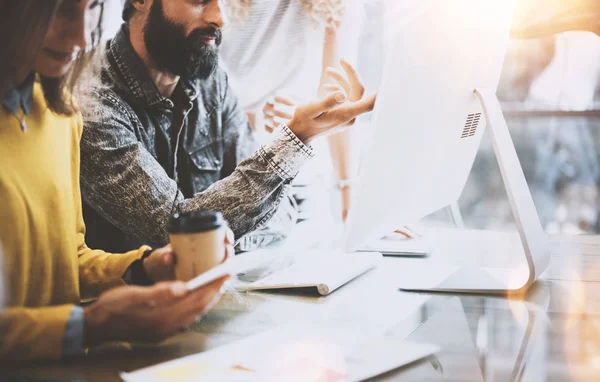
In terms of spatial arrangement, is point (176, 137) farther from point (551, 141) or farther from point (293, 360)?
point (551, 141)

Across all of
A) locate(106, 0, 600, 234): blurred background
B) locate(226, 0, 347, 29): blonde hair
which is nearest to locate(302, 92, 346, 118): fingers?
locate(226, 0, 347, 29): blonde hair

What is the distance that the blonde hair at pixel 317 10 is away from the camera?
100 inches

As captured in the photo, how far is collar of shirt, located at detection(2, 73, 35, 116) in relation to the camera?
923 millimetres

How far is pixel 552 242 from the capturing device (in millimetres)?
1689

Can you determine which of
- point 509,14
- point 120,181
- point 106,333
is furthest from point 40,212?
point 509,14

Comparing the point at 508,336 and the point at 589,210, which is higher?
the point at 508,336

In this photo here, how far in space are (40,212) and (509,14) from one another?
3.12 ft

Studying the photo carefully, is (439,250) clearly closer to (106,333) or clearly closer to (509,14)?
(509,14)

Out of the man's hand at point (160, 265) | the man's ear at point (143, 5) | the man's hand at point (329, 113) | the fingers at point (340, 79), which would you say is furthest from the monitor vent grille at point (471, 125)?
the man's ear at point (143, 5)

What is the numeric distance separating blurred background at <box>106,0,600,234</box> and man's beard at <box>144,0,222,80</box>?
2.01 meters

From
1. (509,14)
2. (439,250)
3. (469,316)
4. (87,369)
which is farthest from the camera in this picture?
(439,250)

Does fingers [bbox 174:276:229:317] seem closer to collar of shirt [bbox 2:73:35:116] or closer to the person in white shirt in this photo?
collar of shirt [bbox 2:73:35:116]

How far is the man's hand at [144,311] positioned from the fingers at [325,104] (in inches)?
23.8

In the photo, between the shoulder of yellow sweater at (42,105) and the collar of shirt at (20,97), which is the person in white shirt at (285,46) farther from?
the collar of shirt at (20,97)
